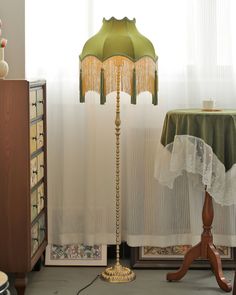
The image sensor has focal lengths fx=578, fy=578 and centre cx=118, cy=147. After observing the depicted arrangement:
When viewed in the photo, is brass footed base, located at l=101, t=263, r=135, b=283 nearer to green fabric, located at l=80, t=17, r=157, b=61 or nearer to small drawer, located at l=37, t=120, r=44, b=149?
small drawer, located at l=37, t=120, r=44, b=149

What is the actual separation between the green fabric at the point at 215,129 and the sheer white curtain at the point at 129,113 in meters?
0.51

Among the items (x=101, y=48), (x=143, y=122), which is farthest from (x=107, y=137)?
(x=101, y=48)

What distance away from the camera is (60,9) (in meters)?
3.35

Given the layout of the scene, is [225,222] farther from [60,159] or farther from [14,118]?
[14,118]

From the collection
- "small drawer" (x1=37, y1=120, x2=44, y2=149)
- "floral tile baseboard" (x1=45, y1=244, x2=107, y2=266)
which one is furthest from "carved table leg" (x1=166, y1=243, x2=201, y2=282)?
"small drawer" (x1=37, y1=120, x2=44, y2=149)

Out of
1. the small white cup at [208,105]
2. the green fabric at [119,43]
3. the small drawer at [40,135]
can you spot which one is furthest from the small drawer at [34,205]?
the small white cup at [208,105]

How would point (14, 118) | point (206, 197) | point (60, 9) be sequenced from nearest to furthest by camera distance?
point (14, 118) → point (206, 197) → point (60, 9)

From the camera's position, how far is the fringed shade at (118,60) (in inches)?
114

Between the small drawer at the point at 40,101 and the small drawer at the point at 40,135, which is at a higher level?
the small drawer at the point at 40,101

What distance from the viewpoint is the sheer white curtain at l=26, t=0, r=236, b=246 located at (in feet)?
11.0

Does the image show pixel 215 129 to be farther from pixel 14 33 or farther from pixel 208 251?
pixel 14 33

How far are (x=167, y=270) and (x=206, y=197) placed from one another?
22.8 inches

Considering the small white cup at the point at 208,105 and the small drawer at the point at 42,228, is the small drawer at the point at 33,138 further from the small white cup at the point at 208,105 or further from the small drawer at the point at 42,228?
the small white cup at the point at 208,105

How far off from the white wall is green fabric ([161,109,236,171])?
3.35ft
